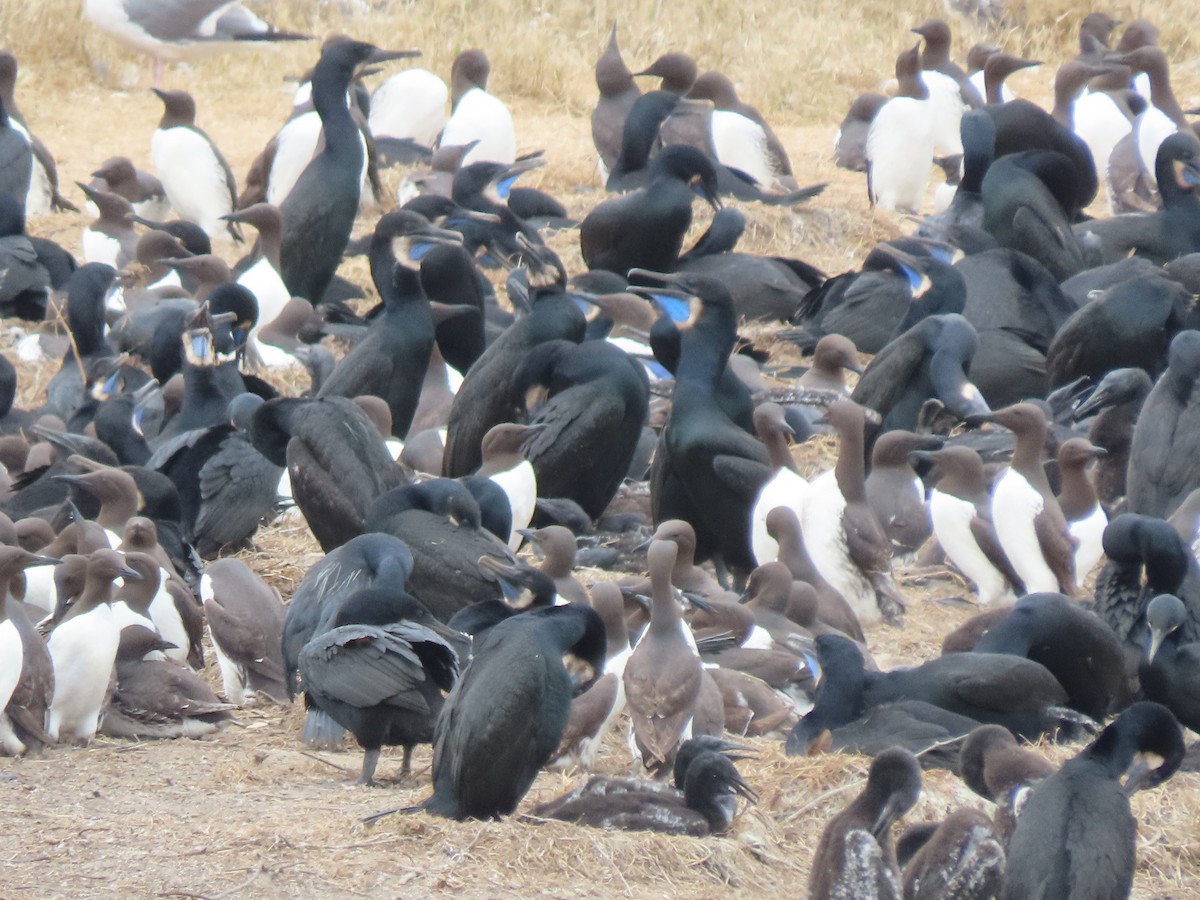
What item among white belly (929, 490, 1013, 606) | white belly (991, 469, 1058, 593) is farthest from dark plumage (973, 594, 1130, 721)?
white belly (929, 490, 1013, 606)

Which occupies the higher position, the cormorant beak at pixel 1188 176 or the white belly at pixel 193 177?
the cormorant beak at pixel 1188 176

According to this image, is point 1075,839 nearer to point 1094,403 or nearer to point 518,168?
point 1094,403

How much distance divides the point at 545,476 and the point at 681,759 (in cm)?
372

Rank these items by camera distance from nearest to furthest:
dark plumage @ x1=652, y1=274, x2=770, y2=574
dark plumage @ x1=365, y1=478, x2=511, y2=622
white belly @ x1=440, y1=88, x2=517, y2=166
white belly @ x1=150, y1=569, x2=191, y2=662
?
1. dark plumage @ x1=365, y1=478, x2=511, y2=622
2. white belly @ x1=150, y1=569, x2=191, y2=662
3. dark plumage @ x1=652, y1=274, x2=770, y2=574
4. white belly @ x1=440, y1=88, x2=517, y2=166

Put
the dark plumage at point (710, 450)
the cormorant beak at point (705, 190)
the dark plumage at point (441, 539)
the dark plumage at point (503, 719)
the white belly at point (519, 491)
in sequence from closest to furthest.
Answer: the dark plumage at point (503, 719) → the dark plumage at point (441, 539) → the white belly at point (519, 491) → the dark plumage at point (710, 450) → the cormorant beak at point (705, 190)

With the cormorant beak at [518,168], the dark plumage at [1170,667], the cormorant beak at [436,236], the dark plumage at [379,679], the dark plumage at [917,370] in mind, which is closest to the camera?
the dark plumage at [379,679]

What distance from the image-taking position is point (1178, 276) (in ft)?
37.0

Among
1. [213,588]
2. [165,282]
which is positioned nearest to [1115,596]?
[213,588]

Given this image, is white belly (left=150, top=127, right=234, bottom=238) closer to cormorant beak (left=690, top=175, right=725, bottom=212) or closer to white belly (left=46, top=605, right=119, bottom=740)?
cormorant beak (left=690, top=175, right=725, bottom=212)

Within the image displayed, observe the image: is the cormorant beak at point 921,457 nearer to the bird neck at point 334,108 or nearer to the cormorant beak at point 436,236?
the cormorant beak at point 436,236

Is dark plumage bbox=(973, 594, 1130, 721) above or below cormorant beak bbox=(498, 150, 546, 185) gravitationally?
above

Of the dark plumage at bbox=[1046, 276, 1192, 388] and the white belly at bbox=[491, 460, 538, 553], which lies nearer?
the white belly at bbox=[491, 460, 538, 553]

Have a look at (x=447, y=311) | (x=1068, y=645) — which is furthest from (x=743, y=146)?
(x=1068, y=645)

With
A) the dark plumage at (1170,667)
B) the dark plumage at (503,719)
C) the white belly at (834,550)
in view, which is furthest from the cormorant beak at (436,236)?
the dark plumage at (503,719)
